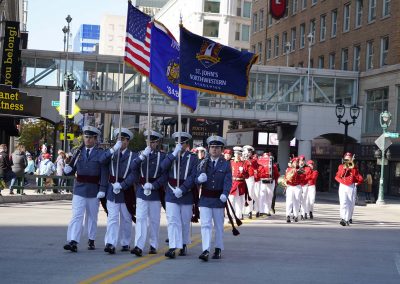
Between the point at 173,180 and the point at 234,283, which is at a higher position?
the point at 173,180

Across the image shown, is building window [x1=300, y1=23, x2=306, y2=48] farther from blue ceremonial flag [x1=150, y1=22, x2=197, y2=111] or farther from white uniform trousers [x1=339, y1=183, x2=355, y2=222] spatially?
blue ceremonial flag [x1=150, y1=22, x2=197, y2=111]

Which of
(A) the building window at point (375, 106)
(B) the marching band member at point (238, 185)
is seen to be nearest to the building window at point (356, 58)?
(A) the building window at point (375, 106)

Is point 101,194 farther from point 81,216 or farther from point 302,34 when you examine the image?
point 302,34

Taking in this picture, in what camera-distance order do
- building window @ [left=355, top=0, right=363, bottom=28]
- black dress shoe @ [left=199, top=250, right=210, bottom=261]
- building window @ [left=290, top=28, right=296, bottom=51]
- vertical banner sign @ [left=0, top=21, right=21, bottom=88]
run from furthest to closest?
1. building window @ [left=290, top=28, right=296, bottom=51]
2. building window @ [left=355, top=0, right=363, bottom=28]
3. vertical banner sign @ [left=0, top=21, right=21, bottom=88]
4. black dress shoe @ [left=199, top=250, right=210, bottom=261]

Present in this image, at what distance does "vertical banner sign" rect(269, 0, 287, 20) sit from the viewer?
69.8m

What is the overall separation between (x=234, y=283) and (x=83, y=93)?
45.1m

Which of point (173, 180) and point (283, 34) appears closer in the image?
point (173, 180)

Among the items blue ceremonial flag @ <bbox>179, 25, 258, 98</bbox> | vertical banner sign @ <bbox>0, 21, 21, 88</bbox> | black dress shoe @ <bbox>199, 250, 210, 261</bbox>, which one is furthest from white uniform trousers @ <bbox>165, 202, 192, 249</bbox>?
vertical banner sign @ <bbox>0, 21, 21, 88</bbox>

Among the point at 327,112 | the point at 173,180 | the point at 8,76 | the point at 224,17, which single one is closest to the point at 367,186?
the point at 327,112

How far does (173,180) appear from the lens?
12.7 meters

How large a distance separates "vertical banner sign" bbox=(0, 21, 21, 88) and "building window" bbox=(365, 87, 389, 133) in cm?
2499

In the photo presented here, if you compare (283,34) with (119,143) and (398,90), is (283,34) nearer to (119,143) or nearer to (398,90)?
(398,90)

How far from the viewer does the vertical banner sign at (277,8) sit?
69.8 meters

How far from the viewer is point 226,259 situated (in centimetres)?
1266
